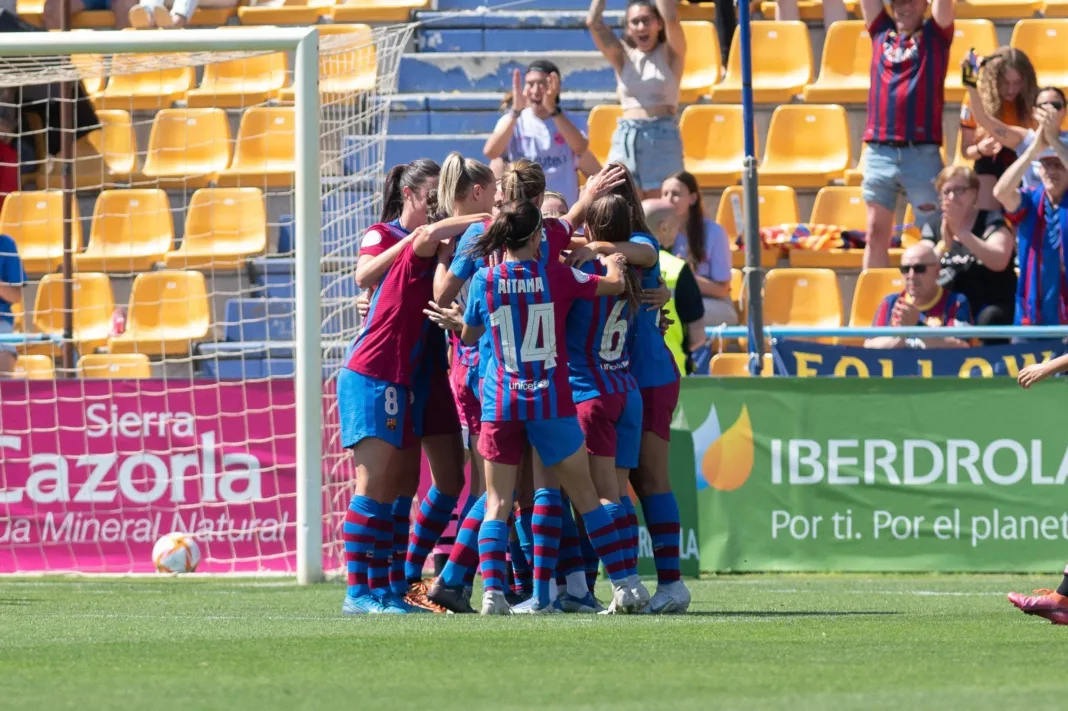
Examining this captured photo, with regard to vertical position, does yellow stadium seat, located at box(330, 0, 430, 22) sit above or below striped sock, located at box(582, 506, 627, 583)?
above

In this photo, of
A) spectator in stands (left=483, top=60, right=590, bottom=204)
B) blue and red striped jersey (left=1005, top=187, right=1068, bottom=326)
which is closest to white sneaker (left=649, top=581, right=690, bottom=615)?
blue and red striped jersey (left=1005, top=187, right=1068, bottom=326)

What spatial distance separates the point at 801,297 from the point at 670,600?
222 inches

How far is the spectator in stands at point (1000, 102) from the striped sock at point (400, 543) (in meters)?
5.24

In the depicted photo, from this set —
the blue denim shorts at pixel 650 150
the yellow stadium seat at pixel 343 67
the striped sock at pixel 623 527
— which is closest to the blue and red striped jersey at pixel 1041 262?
the blue denim shorts at pixel 650 150

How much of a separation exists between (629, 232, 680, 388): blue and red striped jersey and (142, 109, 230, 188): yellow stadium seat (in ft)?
22.9

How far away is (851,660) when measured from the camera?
17.4 ft

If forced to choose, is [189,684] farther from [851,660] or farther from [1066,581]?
[1066,581]

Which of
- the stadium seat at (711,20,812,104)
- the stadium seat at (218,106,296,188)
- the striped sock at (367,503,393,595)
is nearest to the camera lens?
the striped sock at (367,503,393,595)

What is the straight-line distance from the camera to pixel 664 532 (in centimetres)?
764

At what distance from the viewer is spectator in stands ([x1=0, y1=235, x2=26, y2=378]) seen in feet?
37.8

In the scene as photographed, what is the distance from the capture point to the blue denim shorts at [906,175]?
12.3 m

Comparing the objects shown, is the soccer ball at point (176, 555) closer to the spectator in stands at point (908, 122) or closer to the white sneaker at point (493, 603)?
the white sneaker at point (493, 603)

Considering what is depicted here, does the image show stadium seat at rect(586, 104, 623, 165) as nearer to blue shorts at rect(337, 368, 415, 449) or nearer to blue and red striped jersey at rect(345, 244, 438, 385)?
blue and red striped jersey at rect(345, 244, 438, 385)

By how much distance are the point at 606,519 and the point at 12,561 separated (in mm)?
4993
